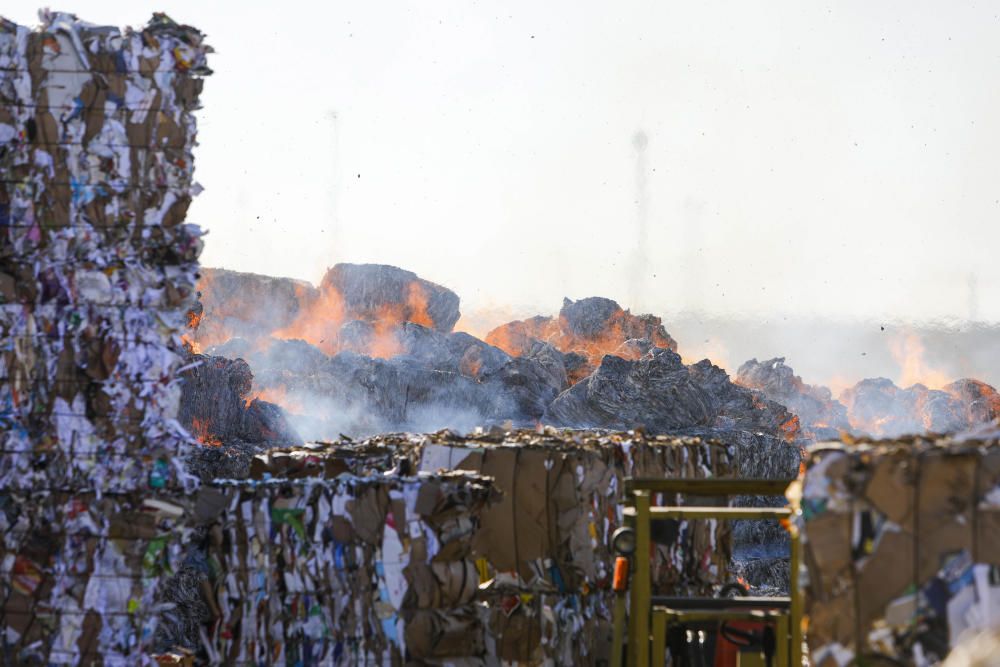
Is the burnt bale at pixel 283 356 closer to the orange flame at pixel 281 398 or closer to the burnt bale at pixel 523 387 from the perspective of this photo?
the orange flame at pixel 281 398

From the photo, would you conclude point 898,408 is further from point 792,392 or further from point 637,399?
point 637,399

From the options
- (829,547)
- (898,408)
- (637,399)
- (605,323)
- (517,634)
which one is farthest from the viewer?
(605,323)

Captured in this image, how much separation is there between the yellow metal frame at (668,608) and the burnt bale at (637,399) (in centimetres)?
2455

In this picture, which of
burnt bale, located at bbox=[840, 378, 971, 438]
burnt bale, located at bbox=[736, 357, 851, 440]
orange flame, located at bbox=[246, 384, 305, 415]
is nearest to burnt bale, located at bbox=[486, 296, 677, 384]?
burnt bale, located at bbox=[736, 357, 851, 440]

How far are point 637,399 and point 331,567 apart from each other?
26.2m

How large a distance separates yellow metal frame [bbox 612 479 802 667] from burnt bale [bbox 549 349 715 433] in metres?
24.6

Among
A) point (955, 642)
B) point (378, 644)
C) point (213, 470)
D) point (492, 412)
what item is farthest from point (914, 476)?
point (492, 412)

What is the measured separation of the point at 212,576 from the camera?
6203mm

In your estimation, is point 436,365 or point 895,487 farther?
point 436,365

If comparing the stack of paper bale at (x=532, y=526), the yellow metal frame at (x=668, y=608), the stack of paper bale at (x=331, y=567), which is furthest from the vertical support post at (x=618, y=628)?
the stack of paper bale at (x=532, y=526)

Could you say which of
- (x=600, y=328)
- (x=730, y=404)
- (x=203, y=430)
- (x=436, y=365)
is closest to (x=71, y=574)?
(x=203, y=430)

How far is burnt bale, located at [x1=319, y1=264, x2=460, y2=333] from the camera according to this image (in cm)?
5459

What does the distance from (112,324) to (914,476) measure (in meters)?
3.59

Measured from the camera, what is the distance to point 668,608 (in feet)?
21.2
